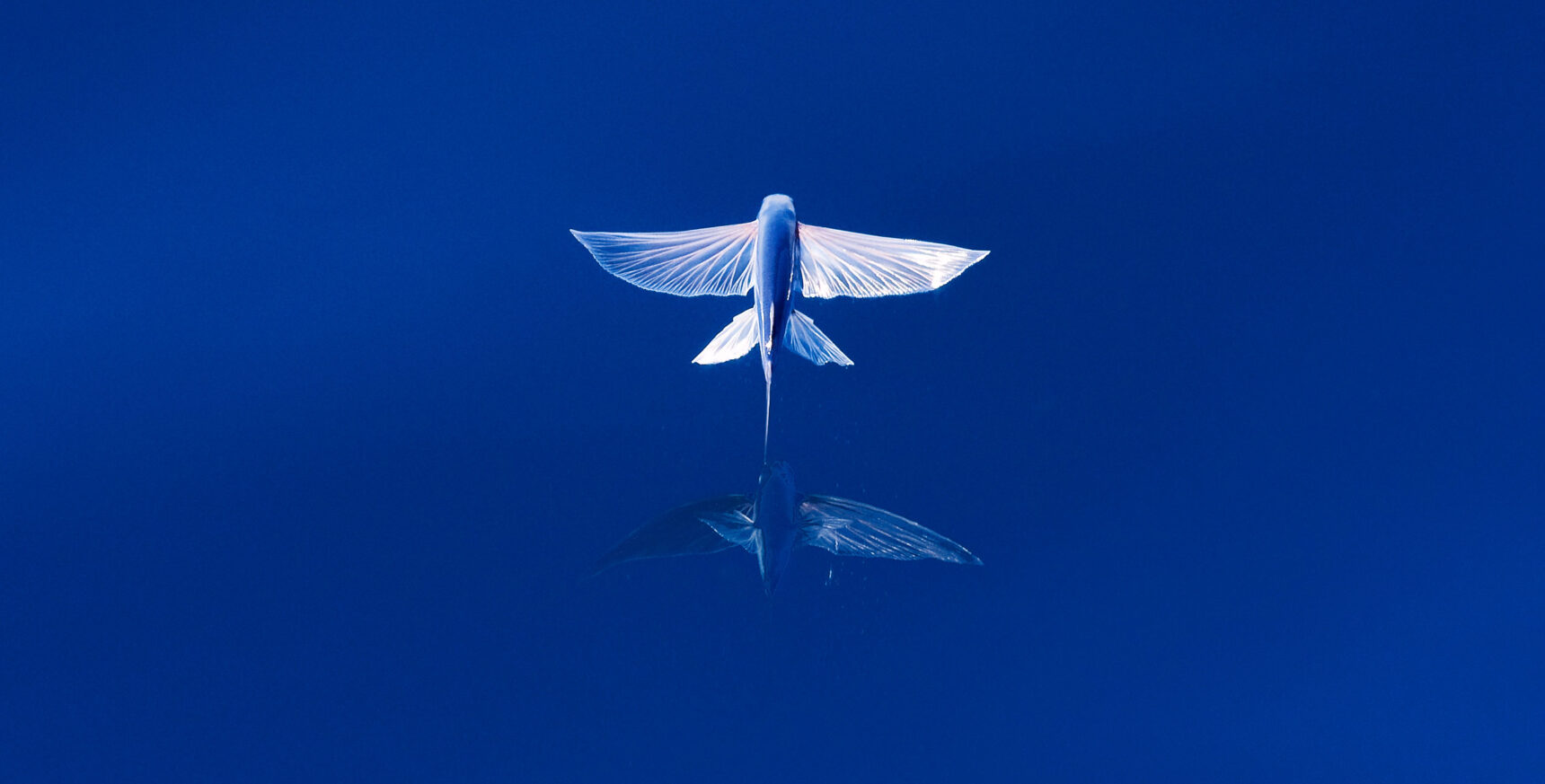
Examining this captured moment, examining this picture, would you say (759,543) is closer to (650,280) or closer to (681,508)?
(681,508)

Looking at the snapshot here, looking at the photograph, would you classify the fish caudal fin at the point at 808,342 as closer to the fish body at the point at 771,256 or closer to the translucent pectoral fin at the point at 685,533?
the fish body at the point at 771,256

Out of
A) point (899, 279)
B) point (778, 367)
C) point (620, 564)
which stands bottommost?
point (620, 564)

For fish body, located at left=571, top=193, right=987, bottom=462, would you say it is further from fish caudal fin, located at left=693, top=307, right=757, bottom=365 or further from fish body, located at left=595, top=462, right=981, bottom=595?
fish body, located at left=595, top=462, right=981, bottom=595

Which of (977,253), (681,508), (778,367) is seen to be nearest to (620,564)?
A: (681,508)

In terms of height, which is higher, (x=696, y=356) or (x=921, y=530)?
(x=696, y=356)

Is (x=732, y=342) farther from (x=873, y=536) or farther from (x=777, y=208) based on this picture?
(x=873, y=536)

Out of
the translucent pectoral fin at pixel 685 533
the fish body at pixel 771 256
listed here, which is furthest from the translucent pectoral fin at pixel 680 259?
the translucent pectoral fin at pixel 685 533
